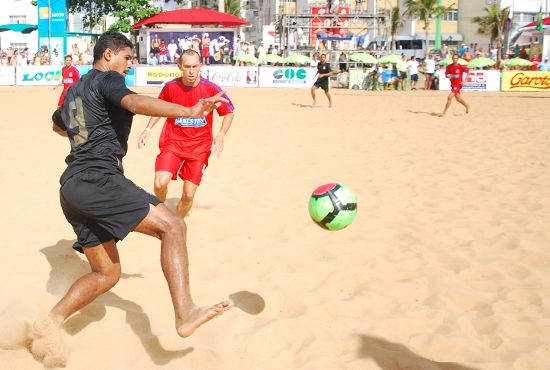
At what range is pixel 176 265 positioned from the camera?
3.05 m

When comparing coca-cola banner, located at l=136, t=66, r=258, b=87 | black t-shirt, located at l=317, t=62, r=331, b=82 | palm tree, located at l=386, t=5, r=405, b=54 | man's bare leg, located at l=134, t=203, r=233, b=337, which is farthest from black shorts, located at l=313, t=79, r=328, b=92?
palm tree, located at l=386, t=5, r=405, b=54

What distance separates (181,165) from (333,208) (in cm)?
231

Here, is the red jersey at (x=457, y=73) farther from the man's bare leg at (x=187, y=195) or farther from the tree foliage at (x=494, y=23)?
the tree foliage at (x=494, y=23)

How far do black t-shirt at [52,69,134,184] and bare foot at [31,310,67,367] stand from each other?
0.77 meters

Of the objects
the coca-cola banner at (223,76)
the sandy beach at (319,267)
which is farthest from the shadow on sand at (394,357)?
the coca-cola banner at (223,76)

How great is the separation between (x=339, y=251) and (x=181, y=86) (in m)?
2.29

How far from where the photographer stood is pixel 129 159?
9.25 meters

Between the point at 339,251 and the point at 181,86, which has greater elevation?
the point at 181,86

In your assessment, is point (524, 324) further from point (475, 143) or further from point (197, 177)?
point (475, 143)

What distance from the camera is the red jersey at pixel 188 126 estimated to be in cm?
557

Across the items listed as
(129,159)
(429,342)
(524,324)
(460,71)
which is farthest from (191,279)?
(460,71)

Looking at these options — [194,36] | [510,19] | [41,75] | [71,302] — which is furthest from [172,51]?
[510,19]

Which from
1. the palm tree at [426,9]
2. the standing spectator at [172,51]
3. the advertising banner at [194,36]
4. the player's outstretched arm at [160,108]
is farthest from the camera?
the palm tree at [426,9]

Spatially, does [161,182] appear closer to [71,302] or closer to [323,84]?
[71,302]
